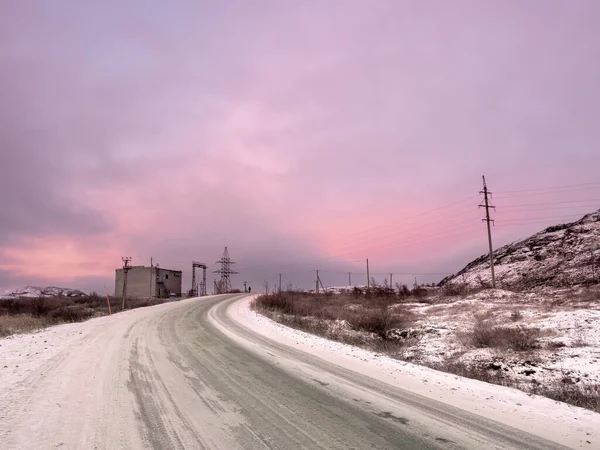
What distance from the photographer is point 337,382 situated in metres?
8.28

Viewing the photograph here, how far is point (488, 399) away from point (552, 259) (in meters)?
45.9

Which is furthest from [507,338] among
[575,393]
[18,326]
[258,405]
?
[18,326]

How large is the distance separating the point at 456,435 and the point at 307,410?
220 cm

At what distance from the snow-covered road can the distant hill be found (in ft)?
108

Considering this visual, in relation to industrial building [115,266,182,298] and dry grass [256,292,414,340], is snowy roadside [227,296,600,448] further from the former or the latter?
industrial building [115,266,182,298]

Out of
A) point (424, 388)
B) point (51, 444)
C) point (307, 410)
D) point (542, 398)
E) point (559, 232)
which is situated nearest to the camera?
point (51, 444)

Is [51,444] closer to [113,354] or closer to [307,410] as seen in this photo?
[307,410]

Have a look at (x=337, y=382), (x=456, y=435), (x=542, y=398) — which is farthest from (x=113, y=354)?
(x=542, y=398)

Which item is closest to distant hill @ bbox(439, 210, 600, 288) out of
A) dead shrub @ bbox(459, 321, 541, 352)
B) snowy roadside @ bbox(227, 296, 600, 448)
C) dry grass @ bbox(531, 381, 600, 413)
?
dead shrub @ bbox(459, 321, 541, 352)

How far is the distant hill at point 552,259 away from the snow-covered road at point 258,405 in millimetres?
32954

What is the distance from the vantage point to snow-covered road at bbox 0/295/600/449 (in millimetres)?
5195

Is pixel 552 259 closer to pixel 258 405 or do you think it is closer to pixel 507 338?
pixel 507 338

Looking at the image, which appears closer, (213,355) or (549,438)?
(549,438)

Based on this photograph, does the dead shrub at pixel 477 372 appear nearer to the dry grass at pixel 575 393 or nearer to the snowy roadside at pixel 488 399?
the snowy roadside at pixel 488 399
